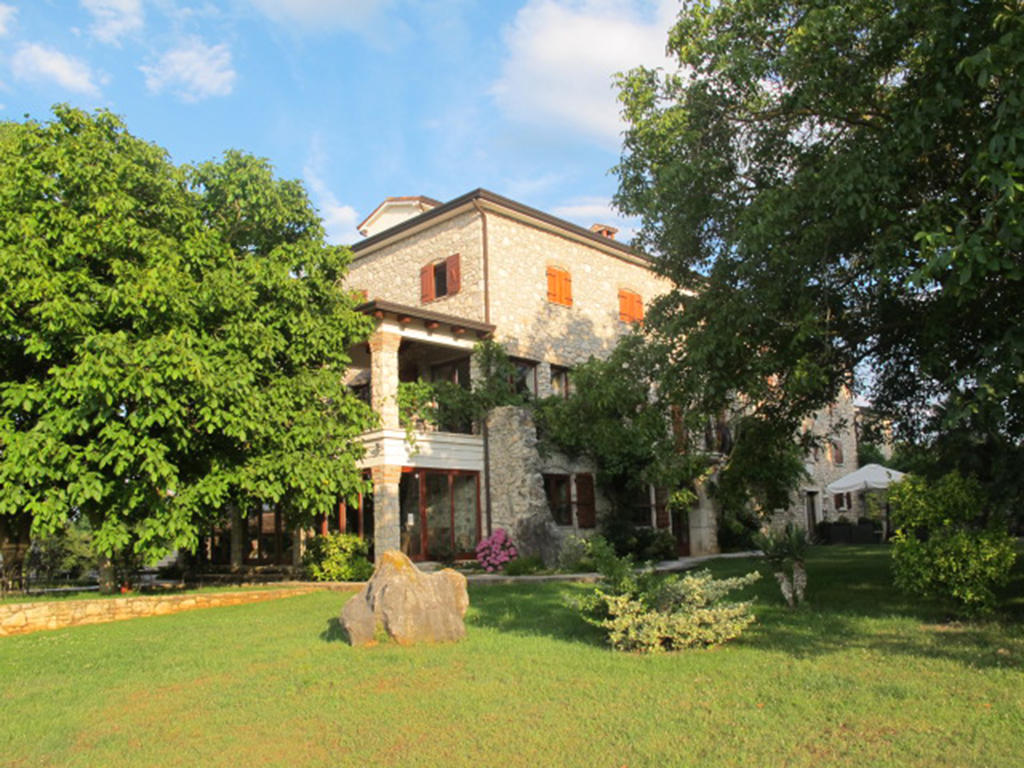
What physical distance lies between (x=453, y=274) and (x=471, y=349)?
7.63ft

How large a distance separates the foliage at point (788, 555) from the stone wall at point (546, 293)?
11.0 metres

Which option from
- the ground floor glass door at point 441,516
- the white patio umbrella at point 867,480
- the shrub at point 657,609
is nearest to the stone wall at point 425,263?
the ground floor glass door at point 441,516

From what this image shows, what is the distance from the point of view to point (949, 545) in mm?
8258

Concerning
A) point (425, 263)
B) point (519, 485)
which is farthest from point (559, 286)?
point (519, 485)

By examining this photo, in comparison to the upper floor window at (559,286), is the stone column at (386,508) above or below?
below

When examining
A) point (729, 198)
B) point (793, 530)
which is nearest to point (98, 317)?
point (729, 198)

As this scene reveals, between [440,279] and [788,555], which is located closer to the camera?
[788,555]

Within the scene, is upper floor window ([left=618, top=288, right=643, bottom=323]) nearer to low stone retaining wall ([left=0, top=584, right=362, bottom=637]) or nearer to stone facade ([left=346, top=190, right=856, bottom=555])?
stone facade ([left=346, top=190, right=856, bottom=555])

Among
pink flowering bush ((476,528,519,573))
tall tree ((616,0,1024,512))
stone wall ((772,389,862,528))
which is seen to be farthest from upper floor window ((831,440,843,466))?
tall tree ((616,0,1024,512))

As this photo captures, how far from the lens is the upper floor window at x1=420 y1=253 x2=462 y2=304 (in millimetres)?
20797

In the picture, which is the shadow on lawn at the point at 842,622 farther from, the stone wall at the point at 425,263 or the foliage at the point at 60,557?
the foliage at the point at 60,557

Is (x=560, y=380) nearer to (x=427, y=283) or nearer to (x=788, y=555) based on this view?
(x=427, y=283)

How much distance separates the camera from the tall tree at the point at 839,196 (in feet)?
22.0

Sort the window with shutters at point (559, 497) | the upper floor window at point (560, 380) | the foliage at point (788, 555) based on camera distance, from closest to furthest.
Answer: the foliage at point (788, 555) < the window with shutters at point (559, 497) < the upper floor window at point (560, 380)
